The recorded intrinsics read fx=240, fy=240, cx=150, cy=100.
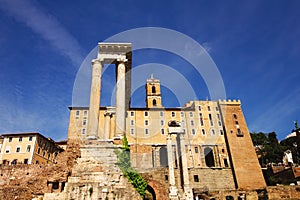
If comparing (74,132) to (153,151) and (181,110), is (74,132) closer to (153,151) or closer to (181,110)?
(153,151)

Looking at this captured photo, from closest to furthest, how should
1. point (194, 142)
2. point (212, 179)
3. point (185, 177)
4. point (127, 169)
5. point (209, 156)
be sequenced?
point (127, 169), point (185, 177), point (212, 179), point (194, 142), point (209, 156)

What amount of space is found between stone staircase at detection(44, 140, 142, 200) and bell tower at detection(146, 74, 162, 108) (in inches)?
1764

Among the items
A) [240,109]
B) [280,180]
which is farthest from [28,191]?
[240,109]

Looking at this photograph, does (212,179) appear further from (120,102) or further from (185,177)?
(120,102)

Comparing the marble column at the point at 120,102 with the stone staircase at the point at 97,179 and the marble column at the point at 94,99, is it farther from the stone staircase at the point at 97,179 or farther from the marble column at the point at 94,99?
the stone staircase at the point at 97,179

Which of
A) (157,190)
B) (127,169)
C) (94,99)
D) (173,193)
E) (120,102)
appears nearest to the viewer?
(127,169)

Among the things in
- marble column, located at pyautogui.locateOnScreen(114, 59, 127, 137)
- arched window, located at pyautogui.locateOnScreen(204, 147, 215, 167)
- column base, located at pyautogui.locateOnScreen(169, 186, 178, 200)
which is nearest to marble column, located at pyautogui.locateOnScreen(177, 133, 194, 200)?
column base, located at pyautogui.locateOnScreen(169, 186, 178, 200)

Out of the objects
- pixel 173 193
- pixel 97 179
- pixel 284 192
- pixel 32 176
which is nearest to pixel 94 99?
pixel 32 176

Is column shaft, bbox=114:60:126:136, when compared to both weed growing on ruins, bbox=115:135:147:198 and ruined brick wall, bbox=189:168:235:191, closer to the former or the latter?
weed growing on ruins, bbox=115:135:147:198

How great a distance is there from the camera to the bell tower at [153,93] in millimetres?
64000

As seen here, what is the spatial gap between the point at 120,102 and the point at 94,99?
273cm

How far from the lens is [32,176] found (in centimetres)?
1681

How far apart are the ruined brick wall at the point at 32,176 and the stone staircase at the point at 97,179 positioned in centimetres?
63

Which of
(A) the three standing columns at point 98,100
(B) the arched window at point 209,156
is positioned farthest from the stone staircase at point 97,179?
(B) the arched window at point 209,156
